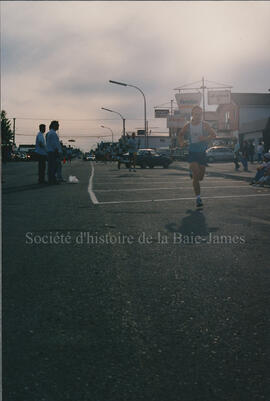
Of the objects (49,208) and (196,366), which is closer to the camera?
(196,366)

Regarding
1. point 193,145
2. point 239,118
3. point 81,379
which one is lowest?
point 81,379

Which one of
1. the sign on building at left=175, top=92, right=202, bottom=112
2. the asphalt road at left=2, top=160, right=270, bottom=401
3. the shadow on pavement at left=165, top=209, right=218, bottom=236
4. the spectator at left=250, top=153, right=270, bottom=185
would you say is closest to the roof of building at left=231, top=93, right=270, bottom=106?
the sign on building at left=175, top=92, right=202, bottom=112

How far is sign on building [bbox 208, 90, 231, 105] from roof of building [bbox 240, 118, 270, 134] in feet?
41.7

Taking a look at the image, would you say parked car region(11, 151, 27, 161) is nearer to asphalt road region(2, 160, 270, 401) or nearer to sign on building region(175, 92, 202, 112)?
sign on building region(175, 92, 202, 112)

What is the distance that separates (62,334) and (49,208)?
622 cm

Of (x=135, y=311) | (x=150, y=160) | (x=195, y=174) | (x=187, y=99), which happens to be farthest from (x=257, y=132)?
(x=135, y=311)

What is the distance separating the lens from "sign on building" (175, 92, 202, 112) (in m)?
81.7

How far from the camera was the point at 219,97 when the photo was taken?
7594 cm

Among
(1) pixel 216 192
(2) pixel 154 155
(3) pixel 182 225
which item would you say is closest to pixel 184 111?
(2) pixel 154 155

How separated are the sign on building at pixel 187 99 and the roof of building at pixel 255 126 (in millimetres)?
19273

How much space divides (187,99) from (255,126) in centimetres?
2583

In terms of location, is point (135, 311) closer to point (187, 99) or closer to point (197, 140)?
point (197, 140)

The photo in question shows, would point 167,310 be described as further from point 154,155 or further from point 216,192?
point 154,155

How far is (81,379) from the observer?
8.04ft
